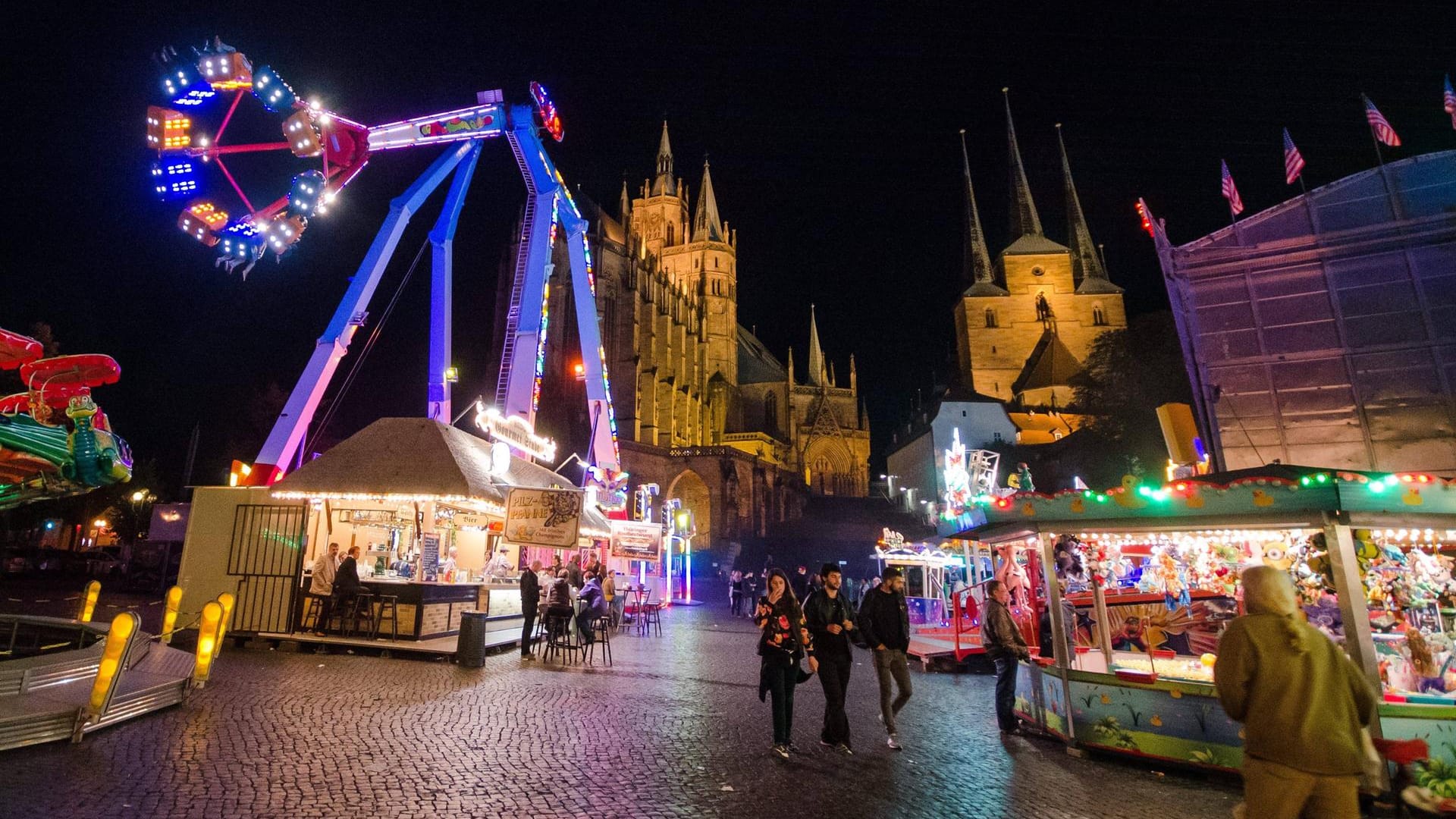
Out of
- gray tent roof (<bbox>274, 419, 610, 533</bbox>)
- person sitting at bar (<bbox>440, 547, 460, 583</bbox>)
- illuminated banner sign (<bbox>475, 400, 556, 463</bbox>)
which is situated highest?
illuminated banner sign (<bbox>475, 400, 556, 463</bbox>)

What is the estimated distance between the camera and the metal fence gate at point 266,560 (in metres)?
11.2

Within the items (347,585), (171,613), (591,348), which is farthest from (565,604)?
(591,348)

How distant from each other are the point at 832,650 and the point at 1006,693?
7.51 ft

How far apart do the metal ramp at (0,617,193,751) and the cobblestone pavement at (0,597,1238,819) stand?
0.49 ft

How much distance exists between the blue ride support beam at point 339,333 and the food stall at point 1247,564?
1451cm

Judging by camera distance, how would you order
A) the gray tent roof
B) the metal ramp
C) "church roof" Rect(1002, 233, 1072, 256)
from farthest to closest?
"church roof" Rect(1002, 233, 1072, 256)
the gray tent roof
the metal ramp

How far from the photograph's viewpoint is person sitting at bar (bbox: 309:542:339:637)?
36.2ft

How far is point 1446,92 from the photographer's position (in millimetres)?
13484

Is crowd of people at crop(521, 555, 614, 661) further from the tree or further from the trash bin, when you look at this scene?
the tree

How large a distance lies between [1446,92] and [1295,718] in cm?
1801

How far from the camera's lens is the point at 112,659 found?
5203 mm

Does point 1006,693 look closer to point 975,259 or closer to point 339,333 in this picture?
point 339,333

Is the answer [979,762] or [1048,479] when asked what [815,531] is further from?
[979,762]

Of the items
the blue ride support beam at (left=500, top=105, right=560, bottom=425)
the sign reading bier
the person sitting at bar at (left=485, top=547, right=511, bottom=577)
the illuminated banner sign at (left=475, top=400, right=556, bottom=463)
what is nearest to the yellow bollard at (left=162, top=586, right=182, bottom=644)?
the sign reading bier
